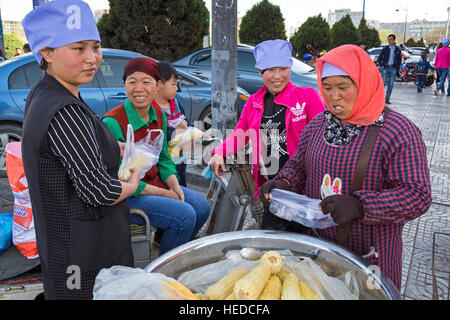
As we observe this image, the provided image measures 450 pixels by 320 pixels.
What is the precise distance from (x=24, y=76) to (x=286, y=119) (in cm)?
483

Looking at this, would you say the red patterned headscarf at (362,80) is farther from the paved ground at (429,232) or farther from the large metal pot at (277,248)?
the paved ground at (429,232)

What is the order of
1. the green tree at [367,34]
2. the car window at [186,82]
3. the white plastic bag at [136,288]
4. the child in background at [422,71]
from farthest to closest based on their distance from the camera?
1. the green tree at [367,34]
2. the child in background at [422,71]
3. the car window at [186,82]
4. the white plastic bag at [136,288]

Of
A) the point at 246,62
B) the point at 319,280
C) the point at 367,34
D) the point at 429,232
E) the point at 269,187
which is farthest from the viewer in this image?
the point at 367,34

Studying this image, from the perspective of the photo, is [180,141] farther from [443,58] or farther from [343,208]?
[443,58]

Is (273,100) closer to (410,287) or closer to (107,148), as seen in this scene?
(107,148)

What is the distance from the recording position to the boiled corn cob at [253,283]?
3.92 ft

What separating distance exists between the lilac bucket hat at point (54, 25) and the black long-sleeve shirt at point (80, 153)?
0.98ft

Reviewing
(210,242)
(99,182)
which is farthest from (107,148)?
(210,242)

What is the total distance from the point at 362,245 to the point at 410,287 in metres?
1.76

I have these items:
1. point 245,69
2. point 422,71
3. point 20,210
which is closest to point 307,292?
point 20,210

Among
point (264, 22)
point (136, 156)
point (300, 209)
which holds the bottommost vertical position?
point (300, 209)

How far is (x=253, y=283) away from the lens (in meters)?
1.23

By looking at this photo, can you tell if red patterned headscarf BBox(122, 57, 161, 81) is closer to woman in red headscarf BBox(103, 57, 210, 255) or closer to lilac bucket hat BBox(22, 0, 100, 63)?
woman in red headscarf BBox(103, 57, 210, 255)

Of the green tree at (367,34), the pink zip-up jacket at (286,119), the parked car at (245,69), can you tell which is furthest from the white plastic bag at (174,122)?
the green tree at (367,34)
